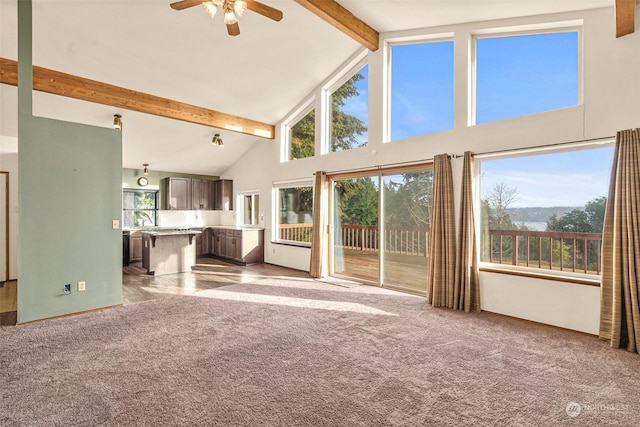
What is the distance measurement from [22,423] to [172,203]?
701 centimetres

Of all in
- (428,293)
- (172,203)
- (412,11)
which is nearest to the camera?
(412,11)

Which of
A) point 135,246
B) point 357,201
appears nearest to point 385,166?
point 357,201

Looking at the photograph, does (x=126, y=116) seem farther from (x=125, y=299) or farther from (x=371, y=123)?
(x=371, y=123)

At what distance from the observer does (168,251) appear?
627 cm

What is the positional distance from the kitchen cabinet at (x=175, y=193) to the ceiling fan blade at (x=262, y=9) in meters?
6.29

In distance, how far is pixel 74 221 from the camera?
381cm

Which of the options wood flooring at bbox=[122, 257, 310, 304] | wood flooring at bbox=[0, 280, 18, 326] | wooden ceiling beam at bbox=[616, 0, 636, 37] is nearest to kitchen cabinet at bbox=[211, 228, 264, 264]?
wood flooring at bbox=[122, 257, 310, 304]

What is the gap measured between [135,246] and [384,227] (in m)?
6.00

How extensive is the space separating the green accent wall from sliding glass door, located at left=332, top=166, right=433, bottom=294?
364cm

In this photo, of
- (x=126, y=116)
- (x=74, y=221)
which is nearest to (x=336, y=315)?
(x=74, y=221)

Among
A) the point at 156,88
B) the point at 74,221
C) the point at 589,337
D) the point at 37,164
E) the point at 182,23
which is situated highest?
the point at 182,23

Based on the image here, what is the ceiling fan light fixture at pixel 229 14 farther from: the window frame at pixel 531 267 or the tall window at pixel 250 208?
the tall window at pixel 250 208

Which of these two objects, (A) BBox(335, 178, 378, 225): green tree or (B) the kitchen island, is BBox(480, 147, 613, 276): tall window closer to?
(A) BBox(335, 178, 378, 225): green tree

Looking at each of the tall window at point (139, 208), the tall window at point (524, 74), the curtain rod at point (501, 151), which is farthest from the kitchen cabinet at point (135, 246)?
the tall window at point (524, 74)
